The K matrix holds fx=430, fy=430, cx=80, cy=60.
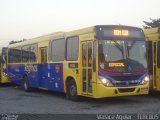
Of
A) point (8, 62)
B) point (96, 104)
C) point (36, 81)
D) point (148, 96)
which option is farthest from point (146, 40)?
point (8, 62)

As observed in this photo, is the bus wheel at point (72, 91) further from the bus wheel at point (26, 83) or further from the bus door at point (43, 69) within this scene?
the bus wheel at point (26, 83)

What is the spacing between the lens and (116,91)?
1582 cm

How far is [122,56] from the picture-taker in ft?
52.7

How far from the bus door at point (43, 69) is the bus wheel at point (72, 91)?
2922 millimetres

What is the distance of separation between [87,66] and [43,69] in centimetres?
523

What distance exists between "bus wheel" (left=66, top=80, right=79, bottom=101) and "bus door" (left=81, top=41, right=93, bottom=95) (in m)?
0.84

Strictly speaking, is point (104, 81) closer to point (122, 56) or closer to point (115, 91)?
point (115, 91)

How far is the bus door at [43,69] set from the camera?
21.0 metres

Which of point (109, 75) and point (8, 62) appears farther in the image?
point (8, 62)

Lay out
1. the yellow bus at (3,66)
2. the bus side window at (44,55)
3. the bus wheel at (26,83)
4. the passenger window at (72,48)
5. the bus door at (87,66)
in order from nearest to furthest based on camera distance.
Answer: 1. the bus door at (87,66)
2. the passenger window at (72,48)
3. the bus side window at (44,55)
4. the bus wheel at (26,83)
5. the yellow bus at (3,66)

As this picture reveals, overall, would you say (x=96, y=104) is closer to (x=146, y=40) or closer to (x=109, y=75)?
(x=109, y=75)

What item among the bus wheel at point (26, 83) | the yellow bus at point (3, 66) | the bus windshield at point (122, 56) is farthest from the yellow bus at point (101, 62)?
the yellow bus at point (3, 66)

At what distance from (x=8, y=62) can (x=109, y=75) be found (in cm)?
1381

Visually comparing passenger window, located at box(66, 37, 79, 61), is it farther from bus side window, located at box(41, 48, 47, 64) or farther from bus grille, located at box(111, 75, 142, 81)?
bus side window, located at box(41, 48, 47, 64)
